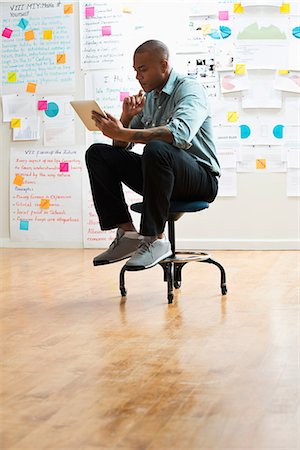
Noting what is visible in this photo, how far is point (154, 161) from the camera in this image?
2.82m

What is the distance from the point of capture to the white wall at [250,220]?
186 inches

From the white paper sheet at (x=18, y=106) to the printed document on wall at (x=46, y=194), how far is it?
0.67 feet

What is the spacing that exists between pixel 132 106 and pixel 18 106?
1.94m

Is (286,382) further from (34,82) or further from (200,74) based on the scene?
(34,82)

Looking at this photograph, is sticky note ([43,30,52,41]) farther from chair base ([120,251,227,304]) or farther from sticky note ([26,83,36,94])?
chair base ([120,251,227,304])

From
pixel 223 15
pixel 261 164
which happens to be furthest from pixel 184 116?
pixel 223 15

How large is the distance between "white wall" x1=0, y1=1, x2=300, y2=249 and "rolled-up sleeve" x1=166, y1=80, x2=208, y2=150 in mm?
1679

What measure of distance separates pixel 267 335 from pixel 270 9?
2.79m

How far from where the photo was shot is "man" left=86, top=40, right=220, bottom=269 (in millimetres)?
2852

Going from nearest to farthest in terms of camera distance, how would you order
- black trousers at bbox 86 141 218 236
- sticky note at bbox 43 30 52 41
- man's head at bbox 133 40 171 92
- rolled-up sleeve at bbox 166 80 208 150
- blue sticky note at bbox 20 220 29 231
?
black trousers at bbox 86 141 218 236, rolled-up sleeve at bbox 166 80 208 150, man's head at bbox 133 40 171 92, sticky note at bbox 43 30 52 41, blue sticky note at bbox 20 220 29 231

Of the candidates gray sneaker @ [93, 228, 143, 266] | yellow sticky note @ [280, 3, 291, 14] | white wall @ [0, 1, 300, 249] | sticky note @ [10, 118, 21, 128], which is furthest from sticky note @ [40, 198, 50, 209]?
gray sneaker @ [93, 228, 143, 266]

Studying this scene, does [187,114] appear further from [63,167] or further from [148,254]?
[63,167]

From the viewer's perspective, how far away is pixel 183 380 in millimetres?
1864

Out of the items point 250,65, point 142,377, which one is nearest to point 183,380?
point 142,377
